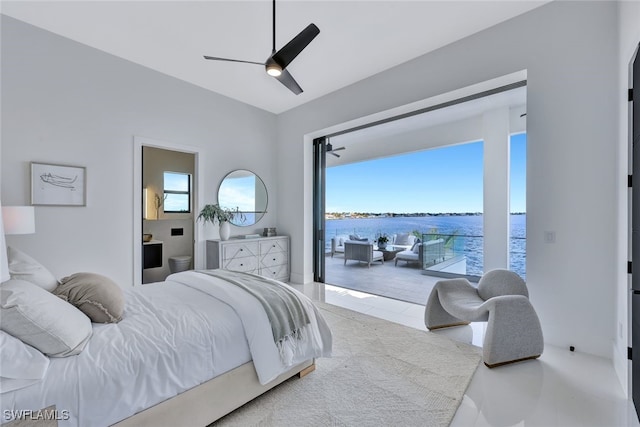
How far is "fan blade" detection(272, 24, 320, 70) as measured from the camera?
218 cm

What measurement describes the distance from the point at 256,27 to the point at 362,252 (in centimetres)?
518

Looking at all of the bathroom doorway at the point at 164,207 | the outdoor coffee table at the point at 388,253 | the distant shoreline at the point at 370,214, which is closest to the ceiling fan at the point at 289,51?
the bathroom doorway at the point at 164,207


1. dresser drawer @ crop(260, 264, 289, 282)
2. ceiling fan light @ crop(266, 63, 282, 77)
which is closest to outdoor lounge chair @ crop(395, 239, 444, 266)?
dresser drawer @ crop(260, 264, 289, 282)

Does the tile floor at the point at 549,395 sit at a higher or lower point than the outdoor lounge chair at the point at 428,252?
lower

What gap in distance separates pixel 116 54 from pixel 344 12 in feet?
9.31

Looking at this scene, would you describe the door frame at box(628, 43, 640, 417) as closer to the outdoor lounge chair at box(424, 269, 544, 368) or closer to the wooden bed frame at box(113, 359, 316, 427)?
the outdoor lounge chair at box(424, 269, 544, 368)

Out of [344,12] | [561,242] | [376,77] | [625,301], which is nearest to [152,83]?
[344,12]

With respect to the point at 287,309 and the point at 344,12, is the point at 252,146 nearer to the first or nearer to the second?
the point at 344,12

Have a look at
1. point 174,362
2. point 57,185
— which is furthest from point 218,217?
point 174,362

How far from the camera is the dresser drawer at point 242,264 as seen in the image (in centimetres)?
411

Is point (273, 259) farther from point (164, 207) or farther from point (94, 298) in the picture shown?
point (94, 298)

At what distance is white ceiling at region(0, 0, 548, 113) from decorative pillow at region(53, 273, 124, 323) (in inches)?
101

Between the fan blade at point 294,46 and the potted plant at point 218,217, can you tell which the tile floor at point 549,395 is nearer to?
the fan blade at point 294,46

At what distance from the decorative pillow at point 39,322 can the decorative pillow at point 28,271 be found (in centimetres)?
53
